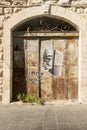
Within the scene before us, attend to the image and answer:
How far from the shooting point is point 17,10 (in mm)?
7184

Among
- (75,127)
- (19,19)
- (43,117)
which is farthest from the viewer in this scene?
(19,19)

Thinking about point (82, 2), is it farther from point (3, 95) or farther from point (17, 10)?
point (3, 95)

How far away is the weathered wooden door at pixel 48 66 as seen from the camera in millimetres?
7457

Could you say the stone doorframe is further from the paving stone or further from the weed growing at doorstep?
the paving stone

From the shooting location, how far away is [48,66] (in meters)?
7.48

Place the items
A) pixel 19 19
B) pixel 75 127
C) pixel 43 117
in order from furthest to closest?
pixel 19 19, pixel 43 117, pixel 75 127

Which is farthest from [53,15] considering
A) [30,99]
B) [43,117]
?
[43,117]

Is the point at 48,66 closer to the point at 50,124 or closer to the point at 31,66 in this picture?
the point at 31,66

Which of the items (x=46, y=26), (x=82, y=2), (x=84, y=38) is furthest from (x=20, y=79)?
(x=82, y=2)

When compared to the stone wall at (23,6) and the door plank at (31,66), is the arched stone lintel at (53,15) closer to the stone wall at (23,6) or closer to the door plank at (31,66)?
the stone wall at (23,6)

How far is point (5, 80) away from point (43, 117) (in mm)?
1860

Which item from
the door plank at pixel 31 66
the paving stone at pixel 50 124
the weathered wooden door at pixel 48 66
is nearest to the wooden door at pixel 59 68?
the weathered wooden door at pixel 48 66

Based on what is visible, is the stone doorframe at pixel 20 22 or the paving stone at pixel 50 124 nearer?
the paving stone at pixel 50 124

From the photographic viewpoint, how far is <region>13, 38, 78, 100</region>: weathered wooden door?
746 centimetres
